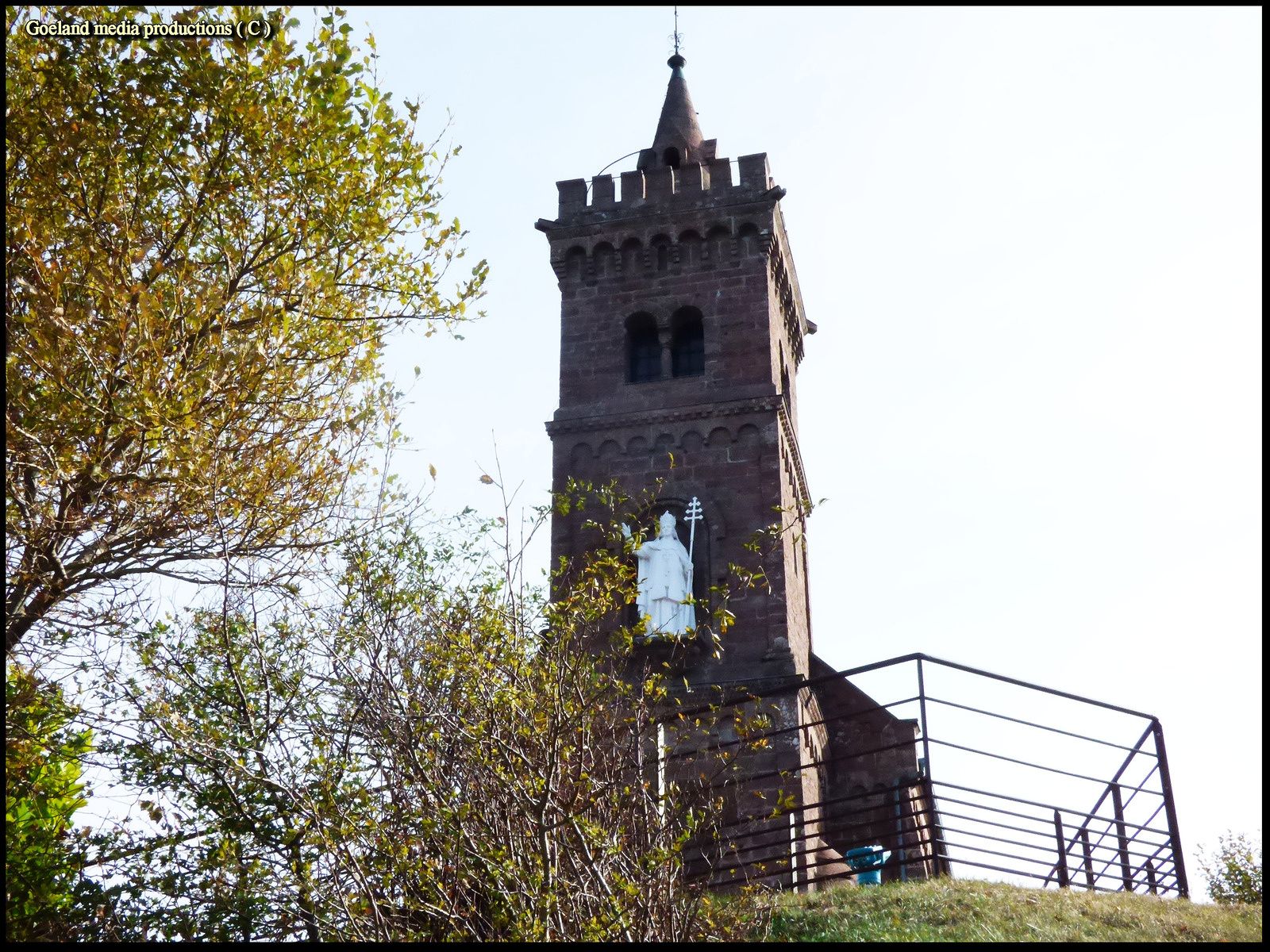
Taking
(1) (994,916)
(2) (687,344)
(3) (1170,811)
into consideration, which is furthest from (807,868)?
(2) (687,344)

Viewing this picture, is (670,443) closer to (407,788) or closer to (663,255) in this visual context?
(663,255)

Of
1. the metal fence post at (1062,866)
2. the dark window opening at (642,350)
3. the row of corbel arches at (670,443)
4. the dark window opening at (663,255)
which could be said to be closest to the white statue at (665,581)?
the row of corbel arches at (670,443)

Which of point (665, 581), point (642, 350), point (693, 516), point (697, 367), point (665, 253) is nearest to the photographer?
point (665, 581)

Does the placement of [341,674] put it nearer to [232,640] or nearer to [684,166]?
[232,640]

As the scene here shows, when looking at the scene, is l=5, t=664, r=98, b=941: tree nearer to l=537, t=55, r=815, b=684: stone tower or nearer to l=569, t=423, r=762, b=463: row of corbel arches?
l=537, t=55, r=815, b=684: stone tower

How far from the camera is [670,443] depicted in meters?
19.3

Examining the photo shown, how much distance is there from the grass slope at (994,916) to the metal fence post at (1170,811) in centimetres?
46

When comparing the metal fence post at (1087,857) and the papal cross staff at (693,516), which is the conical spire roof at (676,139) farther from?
the metal fence post at (1087,857)

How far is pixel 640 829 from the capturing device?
34.0 feet

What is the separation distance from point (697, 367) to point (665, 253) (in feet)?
6.47

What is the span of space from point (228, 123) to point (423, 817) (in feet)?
16.4

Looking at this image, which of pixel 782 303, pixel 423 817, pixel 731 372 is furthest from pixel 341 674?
pixel 782 303

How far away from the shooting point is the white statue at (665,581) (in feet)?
56.6

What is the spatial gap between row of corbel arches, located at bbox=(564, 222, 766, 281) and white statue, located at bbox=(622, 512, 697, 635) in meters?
4.92
